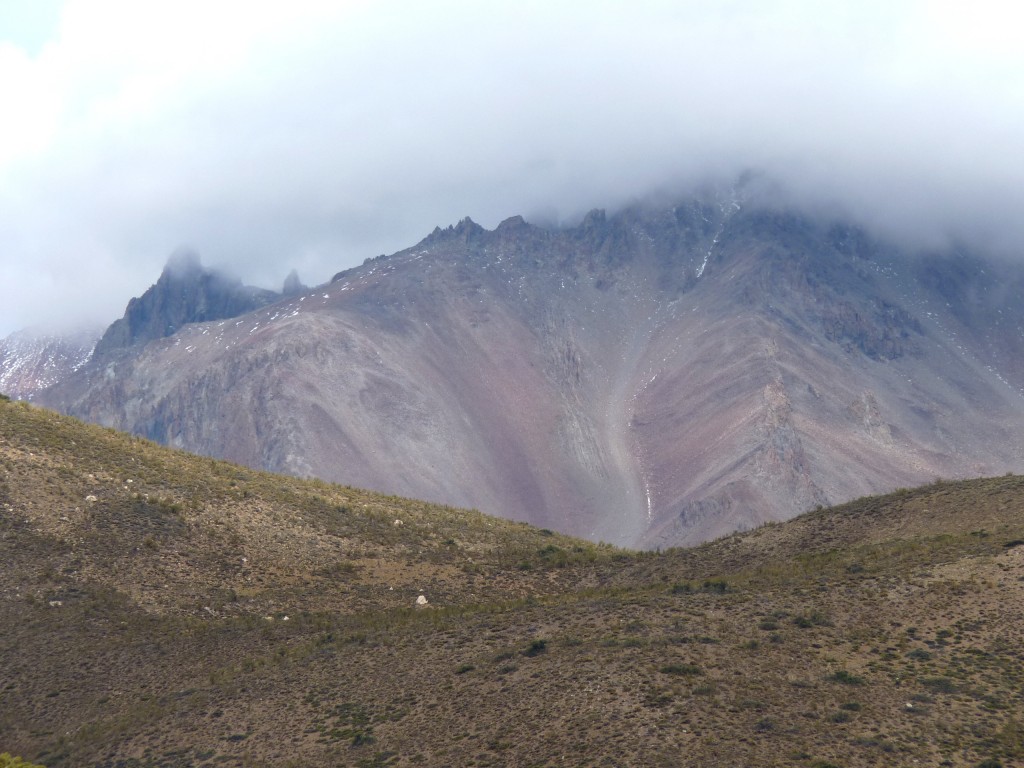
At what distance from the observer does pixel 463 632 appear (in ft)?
178

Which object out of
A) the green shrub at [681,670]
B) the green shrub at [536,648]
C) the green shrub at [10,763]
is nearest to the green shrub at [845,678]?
the green shrub at [681,670]

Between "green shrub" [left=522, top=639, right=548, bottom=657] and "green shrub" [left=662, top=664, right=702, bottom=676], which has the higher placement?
"green shrub" [left=522, top=639, right=548, bottom=657]

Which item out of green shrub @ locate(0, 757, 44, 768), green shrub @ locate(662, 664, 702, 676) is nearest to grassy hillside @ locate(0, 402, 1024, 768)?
green shrub @ locate(662, 664, 702, 676)

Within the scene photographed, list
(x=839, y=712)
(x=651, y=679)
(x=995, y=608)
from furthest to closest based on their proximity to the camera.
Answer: (x=995, y=608) < (x=651, y=679) < (x=839, y=712)

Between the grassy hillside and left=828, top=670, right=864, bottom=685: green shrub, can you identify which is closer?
the grassy hillside

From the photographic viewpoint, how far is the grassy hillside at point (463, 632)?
40.9m

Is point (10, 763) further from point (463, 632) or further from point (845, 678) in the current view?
point (845, 678)

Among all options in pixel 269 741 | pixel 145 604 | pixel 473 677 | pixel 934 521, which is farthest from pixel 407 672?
pixel 934 521

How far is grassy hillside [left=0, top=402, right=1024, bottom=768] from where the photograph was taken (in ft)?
134

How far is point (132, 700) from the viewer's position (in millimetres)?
50719

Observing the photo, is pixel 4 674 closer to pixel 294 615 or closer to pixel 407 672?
pixel 294 615

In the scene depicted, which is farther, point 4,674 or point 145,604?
point 145,604

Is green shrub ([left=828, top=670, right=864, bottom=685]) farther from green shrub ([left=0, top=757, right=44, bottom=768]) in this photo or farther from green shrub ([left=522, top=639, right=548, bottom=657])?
green shrub ([left=0, top=757, right=44, bottom=768])

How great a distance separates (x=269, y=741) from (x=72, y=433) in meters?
38.9
